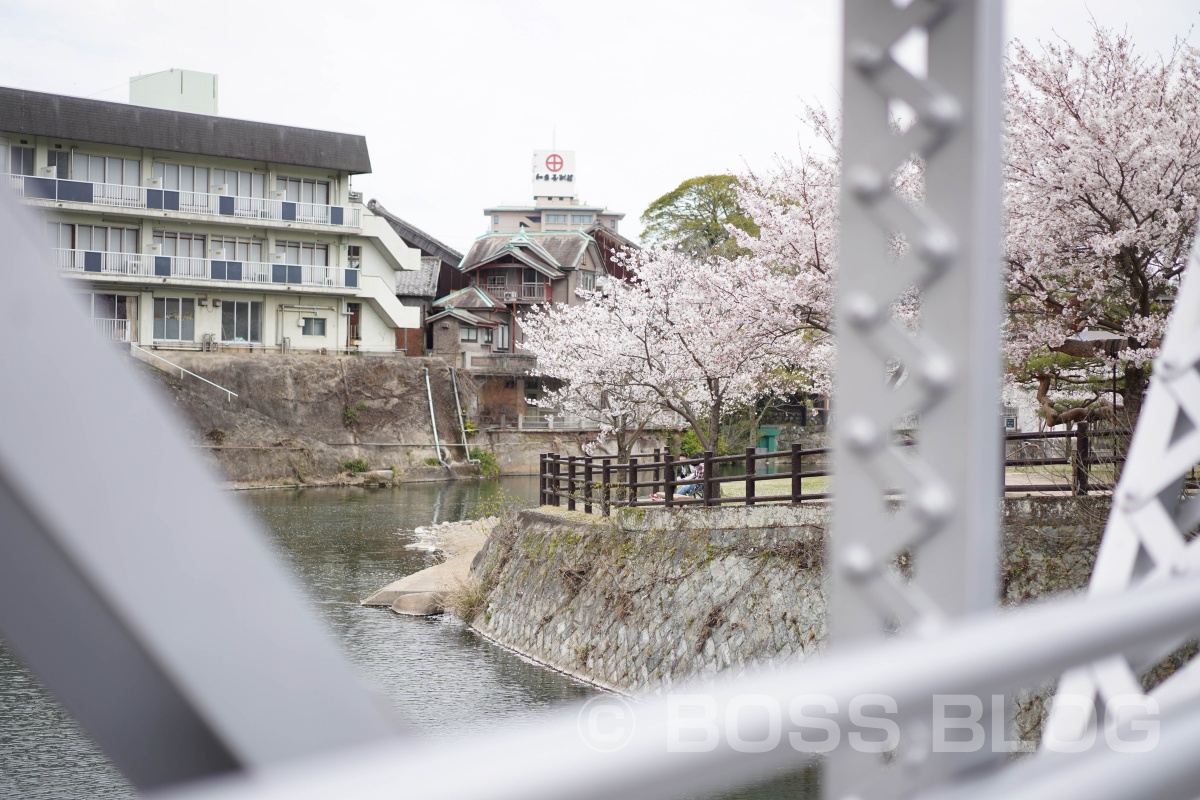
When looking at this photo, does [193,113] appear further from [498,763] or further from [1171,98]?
[498,763]

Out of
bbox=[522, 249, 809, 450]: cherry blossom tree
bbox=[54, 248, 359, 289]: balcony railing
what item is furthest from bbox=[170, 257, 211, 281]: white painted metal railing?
bbox=[522, 249, 809, 450]: cherry blossom tree

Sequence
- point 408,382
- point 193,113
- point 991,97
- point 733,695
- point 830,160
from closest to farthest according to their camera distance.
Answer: point 733,695
point 991,97
point 830,160
point 193,113
point 408,382

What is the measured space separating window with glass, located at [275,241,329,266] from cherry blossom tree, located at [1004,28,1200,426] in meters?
28.2

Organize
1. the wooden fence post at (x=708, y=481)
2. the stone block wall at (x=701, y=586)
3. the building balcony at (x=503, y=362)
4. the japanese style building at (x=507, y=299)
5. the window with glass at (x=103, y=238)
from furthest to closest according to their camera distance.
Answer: the japanese style building at (x=507, y=299) < the building balcony at (x=503, y=362) < the window with glass at (x=103, y=238) < the wooden fence post at (x=708, y=481) < the stone block wall at (x=701, y=586)

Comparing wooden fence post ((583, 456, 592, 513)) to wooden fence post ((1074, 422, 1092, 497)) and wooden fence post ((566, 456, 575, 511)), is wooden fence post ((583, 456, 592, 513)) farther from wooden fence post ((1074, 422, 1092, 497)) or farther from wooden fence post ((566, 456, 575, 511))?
wooden fence post ((1074, 422, 1092, 497))

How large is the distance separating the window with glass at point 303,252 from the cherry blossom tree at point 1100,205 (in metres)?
28.2

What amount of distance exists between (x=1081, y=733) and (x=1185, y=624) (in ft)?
1.69

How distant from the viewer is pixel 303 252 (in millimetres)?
35438

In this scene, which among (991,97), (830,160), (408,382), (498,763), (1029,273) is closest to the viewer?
(498,763)

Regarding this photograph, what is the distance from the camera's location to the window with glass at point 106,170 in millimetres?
31172

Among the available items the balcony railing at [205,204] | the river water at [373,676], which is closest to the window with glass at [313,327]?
the balcony railing at [205,204]

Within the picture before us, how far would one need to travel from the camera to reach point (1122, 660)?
5.82 ft

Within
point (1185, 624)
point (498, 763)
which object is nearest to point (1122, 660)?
point (1185, 624)

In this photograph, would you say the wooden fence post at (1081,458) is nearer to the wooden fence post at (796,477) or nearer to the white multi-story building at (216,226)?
the wooden fence post at (796,477)
